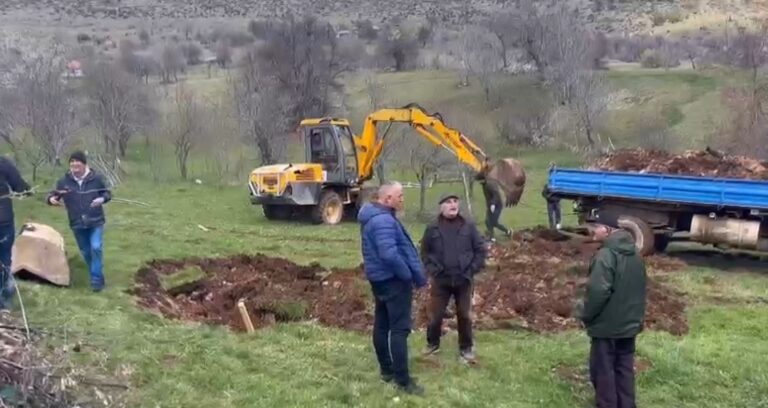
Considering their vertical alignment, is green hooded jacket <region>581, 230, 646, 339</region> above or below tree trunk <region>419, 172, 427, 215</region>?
above

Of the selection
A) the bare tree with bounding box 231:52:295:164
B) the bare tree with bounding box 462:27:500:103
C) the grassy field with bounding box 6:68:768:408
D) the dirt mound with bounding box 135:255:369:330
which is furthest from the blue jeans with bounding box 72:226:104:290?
the bare tree with bounding box 462:27:500:103

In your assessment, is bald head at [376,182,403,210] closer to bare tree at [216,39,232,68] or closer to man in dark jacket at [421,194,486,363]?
man in dark jacket at [421,194,486,363]

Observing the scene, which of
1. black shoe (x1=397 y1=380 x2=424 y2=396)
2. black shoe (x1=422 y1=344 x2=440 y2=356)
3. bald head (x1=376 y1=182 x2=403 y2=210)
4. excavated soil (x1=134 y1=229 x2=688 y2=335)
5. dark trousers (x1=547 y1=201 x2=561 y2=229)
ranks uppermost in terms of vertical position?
bald head (x1=376 y1=182 x2=403 y2=210)

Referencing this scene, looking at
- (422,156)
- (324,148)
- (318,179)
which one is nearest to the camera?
(318,179)

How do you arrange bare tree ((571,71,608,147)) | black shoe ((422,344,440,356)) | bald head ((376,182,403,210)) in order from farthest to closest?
bare tree ((571,71,608,147)), black shoe ((422,344,440,356)), bald head ((376,182,403,210))

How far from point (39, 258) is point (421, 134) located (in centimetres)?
1323

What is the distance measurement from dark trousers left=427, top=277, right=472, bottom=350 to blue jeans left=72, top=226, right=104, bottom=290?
4.82 meters

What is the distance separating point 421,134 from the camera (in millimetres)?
24234

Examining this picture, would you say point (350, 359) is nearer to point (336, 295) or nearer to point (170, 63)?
point (336, 295)

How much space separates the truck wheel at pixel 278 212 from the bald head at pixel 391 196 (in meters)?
17.5

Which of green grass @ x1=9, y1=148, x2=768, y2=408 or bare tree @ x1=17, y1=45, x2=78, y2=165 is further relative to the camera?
bare tree @ x1=17, y1=45, x2=78, y2=165

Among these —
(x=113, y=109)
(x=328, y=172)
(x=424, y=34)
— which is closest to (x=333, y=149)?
(x=328, y=172)

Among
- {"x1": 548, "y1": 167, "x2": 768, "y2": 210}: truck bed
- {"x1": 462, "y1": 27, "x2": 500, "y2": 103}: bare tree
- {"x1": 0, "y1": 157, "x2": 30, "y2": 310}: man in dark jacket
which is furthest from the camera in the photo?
{"x1": 462, "y1": 27, "x2": 500, "y2": 103}: bare tree

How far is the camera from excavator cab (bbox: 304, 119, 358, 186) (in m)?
25.2
